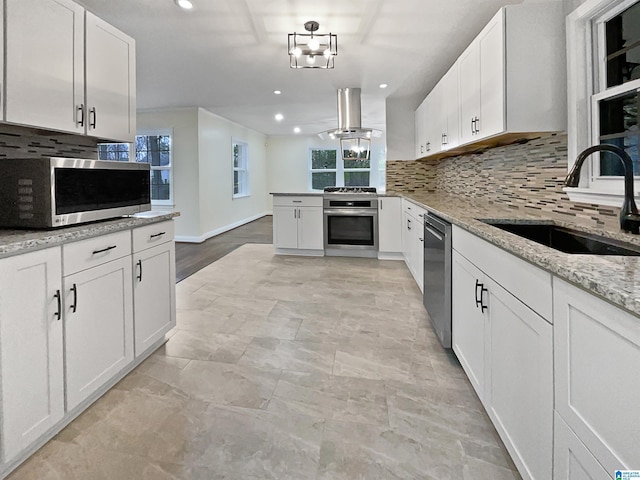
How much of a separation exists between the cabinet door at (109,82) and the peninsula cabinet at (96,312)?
71cm

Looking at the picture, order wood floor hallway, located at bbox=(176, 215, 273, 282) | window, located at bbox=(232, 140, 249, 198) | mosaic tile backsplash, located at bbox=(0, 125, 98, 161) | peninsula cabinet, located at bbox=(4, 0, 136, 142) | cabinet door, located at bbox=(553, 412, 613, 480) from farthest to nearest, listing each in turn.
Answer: window, located at bbox=(232, 140, 249, 198), wood floor hallway, located at bbox=(176, 215, 273, 282), mosaic tile backsplash, located at bbox=(0, 125, 98, 161), peninsula cabinet, located at bbox=(4, 0, 136, 142), cabinet door, located at bbox=(553, 412, 613, 480)

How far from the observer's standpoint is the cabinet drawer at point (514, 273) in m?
1.07

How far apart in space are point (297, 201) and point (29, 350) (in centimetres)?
412

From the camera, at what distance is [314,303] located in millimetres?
3322

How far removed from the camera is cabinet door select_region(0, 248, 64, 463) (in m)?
1.29

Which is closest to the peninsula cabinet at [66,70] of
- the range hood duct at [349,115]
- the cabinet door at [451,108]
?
the cabinet door at [451,108]

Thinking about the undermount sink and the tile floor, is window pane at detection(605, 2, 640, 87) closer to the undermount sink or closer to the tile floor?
the undermount sink

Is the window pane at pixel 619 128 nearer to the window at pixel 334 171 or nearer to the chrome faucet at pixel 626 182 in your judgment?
the chrome faucet at pixel 626 182

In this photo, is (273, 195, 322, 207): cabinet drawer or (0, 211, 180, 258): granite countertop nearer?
(0, 211, 180, 258): granite countertop

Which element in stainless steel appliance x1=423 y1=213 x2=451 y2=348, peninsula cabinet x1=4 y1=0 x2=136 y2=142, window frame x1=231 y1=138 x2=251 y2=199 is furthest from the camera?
window frame x1=231 y1=138 x2=251 y2=199

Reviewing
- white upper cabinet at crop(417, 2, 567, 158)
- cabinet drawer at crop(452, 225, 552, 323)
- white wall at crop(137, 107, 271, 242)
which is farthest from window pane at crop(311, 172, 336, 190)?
cabinet drawer at crop(452, 225, 552, 323)

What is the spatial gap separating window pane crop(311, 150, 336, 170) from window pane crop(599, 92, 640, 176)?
886 centimetres

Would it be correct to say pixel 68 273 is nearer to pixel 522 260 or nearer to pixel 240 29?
pixel 522 260

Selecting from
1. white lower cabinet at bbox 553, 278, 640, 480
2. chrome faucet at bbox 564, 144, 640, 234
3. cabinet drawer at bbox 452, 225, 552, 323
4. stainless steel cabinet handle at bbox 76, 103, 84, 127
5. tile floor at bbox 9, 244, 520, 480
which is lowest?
tile floor at bbox 9, 244, 520, 480
